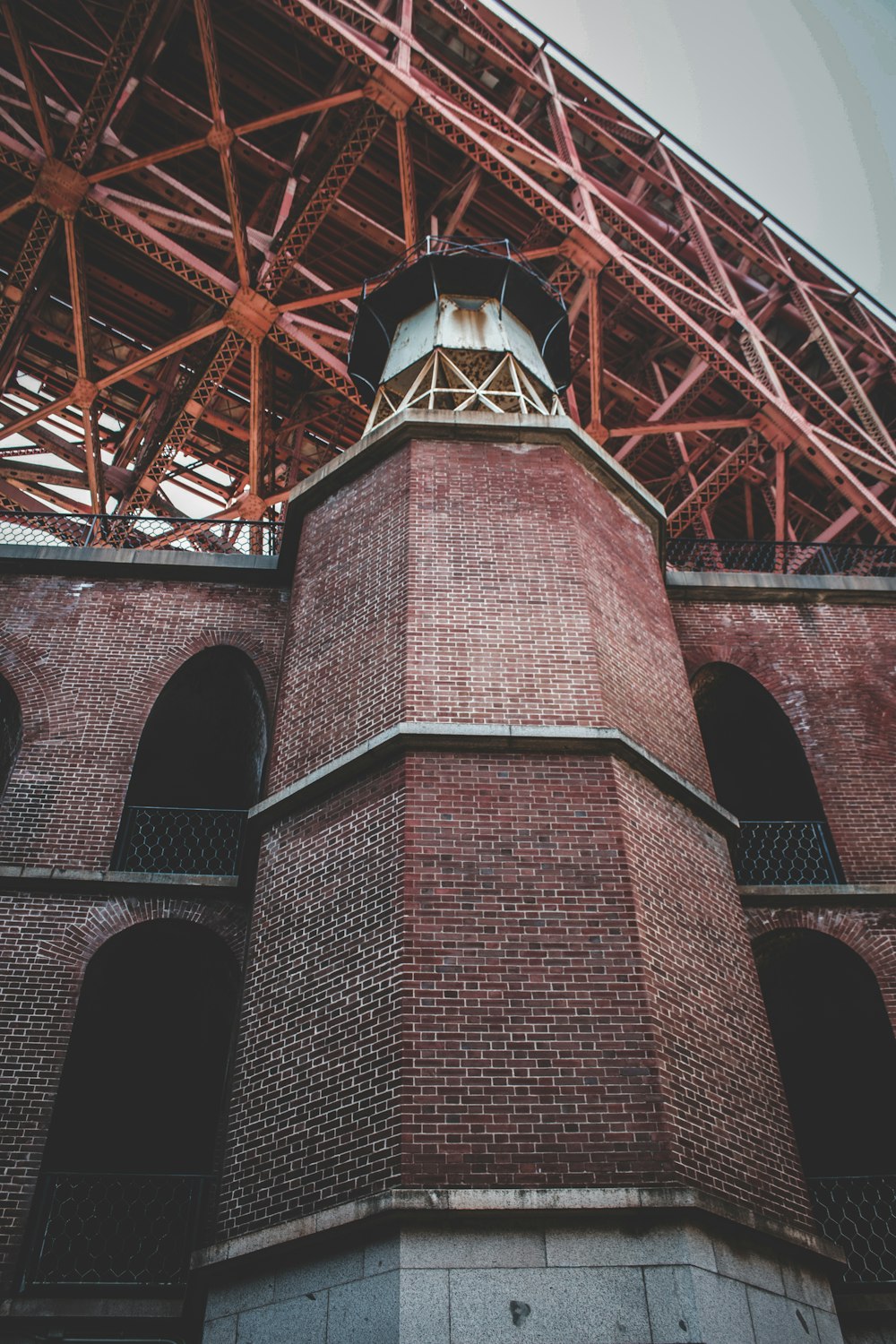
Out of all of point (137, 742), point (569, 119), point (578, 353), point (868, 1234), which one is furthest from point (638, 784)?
point (569, 119)

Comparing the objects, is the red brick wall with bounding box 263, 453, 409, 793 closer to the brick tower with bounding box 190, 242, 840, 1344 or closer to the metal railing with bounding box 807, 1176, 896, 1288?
the brick tower with bounding box 190, 242, 840, 1344

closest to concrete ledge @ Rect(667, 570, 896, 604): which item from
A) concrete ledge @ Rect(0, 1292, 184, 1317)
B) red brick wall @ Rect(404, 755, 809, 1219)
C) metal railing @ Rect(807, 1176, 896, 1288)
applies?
red brick wall @ Rect(404, 755, 809, 1219)

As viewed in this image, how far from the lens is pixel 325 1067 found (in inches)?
280

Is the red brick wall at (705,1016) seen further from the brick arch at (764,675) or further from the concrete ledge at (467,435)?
the concrete ledge at (467,435)

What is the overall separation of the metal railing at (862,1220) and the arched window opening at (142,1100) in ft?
17.7

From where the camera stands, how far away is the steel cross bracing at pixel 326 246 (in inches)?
580

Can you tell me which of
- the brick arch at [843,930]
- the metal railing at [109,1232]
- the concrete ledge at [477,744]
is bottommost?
the metal railing at [109,1232]

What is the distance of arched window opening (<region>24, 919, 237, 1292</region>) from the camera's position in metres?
8.75

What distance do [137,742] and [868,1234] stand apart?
322 inches

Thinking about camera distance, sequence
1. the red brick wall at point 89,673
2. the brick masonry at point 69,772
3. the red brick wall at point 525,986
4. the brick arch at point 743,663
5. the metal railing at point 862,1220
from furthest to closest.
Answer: the brick arch at point 743,663 → the red brick wall at point 89,673 → the metal railing at point 862,1220 → the brick masonry at point 69,772 → the red brick wall at point 525,986

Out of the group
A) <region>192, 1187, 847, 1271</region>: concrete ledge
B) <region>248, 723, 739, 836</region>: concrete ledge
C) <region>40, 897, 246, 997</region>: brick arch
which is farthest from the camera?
<region>40, 897, 246, 997</region>: brick arch

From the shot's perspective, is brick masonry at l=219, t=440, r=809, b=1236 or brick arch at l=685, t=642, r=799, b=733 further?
brick arch at l=685, t=642, r=799, b=733

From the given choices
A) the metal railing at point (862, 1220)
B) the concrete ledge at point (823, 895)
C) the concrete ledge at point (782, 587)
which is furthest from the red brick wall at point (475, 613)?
the metal railing at point (862, 1220)

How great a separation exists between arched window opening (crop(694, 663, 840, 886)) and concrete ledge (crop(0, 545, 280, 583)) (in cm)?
537
